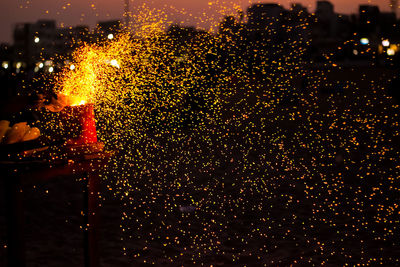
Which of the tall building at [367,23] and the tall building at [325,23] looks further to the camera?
the tall building at [325,23]

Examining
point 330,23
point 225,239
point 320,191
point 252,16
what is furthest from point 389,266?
point 330,23

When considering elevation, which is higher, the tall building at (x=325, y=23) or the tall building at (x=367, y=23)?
the tall building at (x=325, y=23)

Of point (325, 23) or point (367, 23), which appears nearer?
point (367, 23)

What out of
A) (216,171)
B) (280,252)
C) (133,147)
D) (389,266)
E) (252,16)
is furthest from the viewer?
(252,16)

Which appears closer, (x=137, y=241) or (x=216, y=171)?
(x=137, y=241)

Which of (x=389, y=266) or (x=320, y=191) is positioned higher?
(x=320, y=191)

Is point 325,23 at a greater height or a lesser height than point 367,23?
greater

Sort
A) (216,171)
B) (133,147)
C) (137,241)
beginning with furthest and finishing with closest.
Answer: (133,147)
(216,171)
(137,241)

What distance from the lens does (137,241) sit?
534 centimetres

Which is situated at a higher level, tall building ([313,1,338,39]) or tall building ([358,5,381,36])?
tall building ([313,1,338,39])

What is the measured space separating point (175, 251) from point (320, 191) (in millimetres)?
3060

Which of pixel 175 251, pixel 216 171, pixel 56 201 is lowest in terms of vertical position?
pixel 175 251

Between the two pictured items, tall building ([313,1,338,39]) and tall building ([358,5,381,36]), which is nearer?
tall building ([358,5,381,36])

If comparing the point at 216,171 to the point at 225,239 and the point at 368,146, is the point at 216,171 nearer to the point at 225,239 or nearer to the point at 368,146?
the point at 225,239
